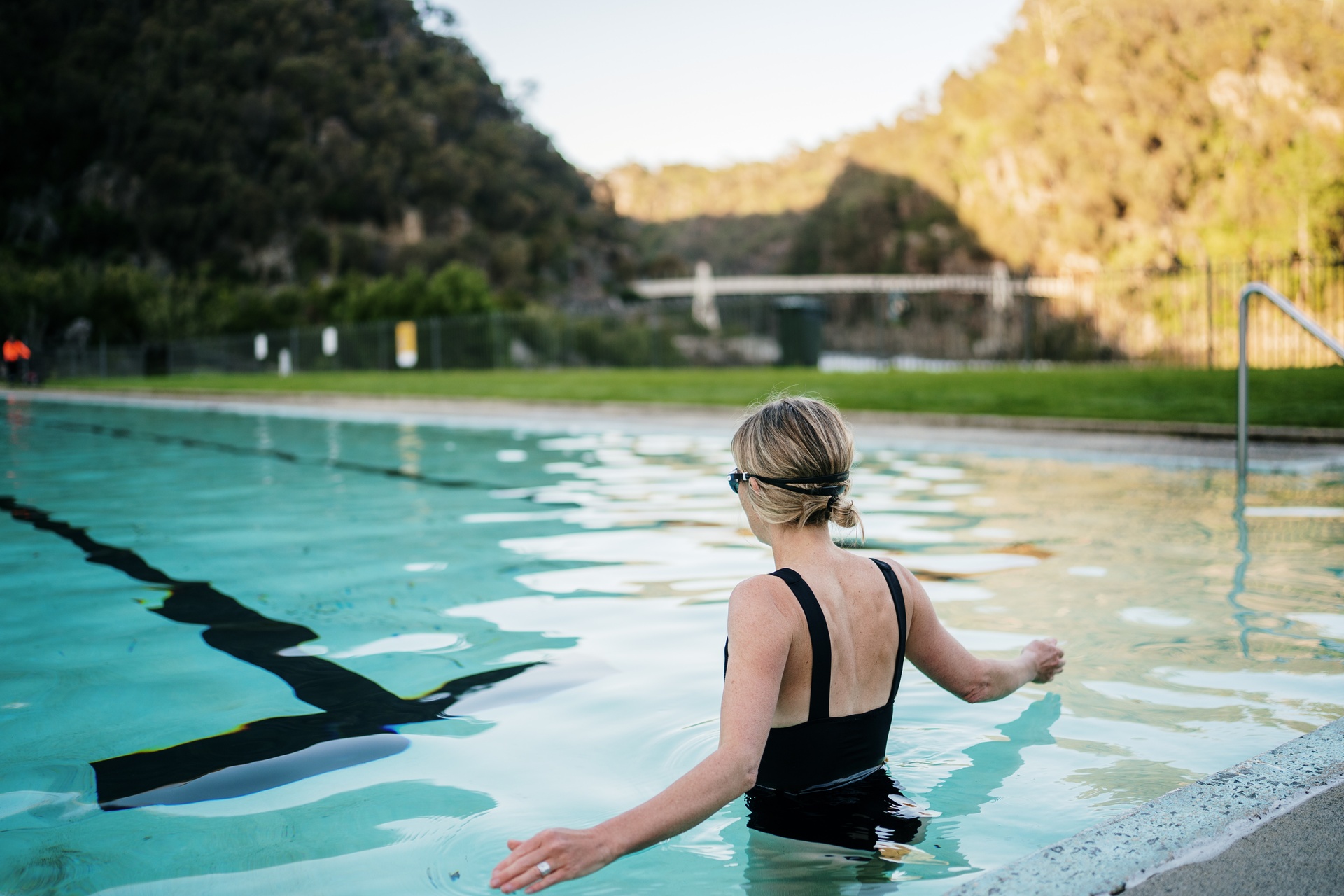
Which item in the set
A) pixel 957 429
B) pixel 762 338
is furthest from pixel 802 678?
pixel 762 338

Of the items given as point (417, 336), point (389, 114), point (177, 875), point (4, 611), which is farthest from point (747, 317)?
point (389, 114)

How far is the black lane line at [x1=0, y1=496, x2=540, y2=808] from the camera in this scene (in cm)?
320

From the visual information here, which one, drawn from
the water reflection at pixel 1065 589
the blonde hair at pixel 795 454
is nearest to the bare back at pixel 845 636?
the blonde hair at pixel 795 454

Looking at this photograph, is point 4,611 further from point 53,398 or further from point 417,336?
point 417,336

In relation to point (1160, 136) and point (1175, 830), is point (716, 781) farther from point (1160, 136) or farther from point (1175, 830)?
point (1160, 136)

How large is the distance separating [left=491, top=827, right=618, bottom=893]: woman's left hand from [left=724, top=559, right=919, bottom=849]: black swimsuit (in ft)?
1.85

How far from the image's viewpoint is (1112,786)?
Answer: 3.05 metres

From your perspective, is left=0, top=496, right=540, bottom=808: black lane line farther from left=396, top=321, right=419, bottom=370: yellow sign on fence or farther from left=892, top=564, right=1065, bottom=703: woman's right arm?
left=396, top=321, right=419, bottom=370: yellow sign on fence

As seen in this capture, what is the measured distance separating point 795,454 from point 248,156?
92.3m

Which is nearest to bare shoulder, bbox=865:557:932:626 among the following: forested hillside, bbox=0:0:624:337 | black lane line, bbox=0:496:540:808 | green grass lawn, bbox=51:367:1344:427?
black lane line, bbox=0:496:540:808

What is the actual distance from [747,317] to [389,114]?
61419mm

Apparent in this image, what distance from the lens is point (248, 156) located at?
282 feet

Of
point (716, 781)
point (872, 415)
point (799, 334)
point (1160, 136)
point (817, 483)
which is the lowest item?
point (716, 781)

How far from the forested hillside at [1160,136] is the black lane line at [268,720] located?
2055 inches
